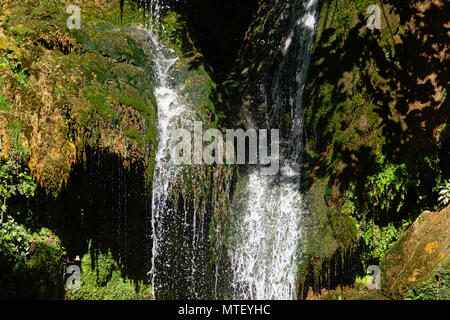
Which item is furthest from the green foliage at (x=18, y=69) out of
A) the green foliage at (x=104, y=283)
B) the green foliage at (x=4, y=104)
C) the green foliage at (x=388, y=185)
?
the green foliage at (x=388, y=185)

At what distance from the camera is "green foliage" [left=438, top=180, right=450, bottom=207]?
588cm

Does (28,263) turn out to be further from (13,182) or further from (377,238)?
(377,238)

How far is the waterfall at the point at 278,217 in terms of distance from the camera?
7.08 m

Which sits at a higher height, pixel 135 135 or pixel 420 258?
pixel 135 135

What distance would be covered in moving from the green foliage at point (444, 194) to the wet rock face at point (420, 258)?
0.72 feet

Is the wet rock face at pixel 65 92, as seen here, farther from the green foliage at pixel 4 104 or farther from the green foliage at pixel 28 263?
the green foliage at pixel 28 263

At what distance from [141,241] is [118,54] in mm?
3273

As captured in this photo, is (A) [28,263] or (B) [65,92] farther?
(A) [28,263]

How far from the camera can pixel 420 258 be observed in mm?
5348

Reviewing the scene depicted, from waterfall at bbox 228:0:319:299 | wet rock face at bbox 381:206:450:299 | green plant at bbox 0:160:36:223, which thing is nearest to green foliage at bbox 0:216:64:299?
green plant at bbox 0:160:36:223

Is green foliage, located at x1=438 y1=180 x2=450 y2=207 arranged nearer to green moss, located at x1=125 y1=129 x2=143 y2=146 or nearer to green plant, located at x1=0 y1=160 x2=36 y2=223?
green moss, located at x1=125 y1=129 x2=143 y2=146

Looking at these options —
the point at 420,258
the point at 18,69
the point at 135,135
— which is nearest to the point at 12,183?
the point at 18,69

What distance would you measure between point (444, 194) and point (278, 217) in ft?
8.65

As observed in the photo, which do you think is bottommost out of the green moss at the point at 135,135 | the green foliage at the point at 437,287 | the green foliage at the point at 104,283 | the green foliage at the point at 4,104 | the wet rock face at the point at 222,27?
the green foliage at the point at 104,283
